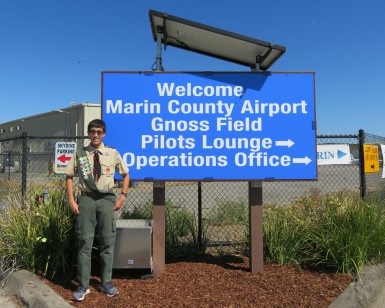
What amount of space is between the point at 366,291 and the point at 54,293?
317 cm

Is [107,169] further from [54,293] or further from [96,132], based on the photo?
[54,293]

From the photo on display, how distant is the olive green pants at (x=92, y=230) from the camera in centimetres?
436

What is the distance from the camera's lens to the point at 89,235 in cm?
438

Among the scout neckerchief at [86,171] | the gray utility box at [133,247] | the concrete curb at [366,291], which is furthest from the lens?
the gray utility box at [133,247]

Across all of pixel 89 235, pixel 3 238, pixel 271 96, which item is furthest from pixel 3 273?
pixel 271 96

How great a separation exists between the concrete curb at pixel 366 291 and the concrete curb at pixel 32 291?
2.61 meters

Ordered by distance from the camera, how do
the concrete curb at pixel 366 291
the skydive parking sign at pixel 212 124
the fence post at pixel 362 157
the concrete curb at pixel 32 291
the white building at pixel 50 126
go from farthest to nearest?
the white building at pixel 50 126 < the fence post at pixel 362 157 < the skydive parking sign at pixel 212 124 < the concrete curb at pixel 366 291 < the concrete curb at pixel 32 291

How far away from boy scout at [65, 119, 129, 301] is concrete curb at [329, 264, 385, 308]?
2287mm

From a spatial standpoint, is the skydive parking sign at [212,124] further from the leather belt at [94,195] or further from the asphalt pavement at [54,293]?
the asphalt pavement at [54,293]

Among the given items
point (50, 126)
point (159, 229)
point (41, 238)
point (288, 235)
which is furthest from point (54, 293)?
point (50, 126)

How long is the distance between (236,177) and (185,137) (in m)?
0.78

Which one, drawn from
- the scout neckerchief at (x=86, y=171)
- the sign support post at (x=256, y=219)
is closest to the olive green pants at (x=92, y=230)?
the scout neckerchief at (x=86, y=171)

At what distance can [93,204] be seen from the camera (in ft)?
14.4

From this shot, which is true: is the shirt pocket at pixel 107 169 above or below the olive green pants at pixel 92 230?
above
